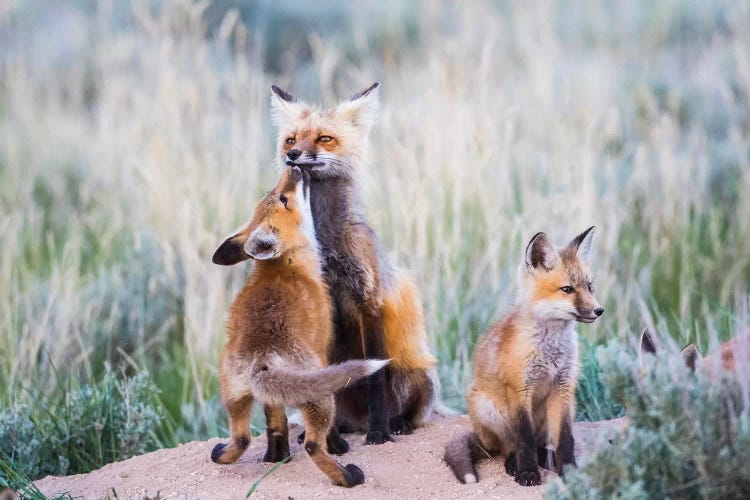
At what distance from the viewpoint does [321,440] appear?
515 centimetres

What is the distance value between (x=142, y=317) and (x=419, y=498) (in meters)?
4.29

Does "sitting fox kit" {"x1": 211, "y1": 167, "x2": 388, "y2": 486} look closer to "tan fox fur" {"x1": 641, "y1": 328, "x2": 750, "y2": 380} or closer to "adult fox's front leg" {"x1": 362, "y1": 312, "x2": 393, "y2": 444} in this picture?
"adult fox's front leg" {"x1": 362, "y1": 312, "x2": 393, "y2": 444}

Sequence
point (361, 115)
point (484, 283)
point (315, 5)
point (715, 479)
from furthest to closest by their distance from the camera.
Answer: point (315, 5) → point (484, 283) → point (361, 115) → point (715, 479)

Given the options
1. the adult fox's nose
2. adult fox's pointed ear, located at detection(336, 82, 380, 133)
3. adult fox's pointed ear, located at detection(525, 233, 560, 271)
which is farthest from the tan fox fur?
adult fox's pointed ear, located at detection(336, 82, 380, 133)

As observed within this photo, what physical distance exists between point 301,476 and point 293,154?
2001 mm

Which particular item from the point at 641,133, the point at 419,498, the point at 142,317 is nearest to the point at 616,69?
the point at 641,133

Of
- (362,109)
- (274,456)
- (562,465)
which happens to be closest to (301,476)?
(274,456)

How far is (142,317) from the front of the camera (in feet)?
28.9

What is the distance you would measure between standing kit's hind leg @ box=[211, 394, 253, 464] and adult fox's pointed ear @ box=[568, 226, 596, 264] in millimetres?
1877

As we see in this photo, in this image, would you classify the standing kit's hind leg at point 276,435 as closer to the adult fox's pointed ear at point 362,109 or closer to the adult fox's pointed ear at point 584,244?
the adult fox's pointed ear at point 584,244

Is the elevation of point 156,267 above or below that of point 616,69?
below

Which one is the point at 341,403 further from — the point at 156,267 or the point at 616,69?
the point at 616,69

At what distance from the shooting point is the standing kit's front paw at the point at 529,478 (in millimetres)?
5270

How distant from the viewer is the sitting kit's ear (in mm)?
5797
